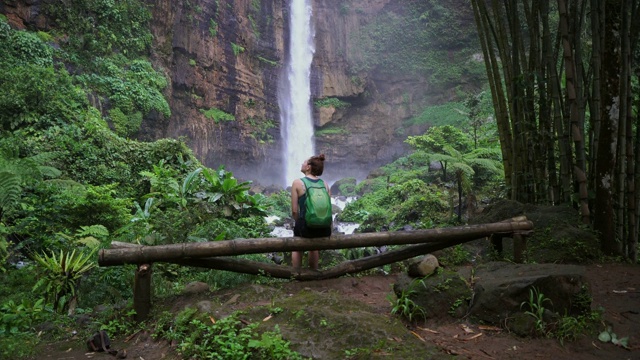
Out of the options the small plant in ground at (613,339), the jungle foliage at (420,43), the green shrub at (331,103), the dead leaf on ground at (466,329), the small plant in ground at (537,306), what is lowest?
the small plant in ground at (613,339)

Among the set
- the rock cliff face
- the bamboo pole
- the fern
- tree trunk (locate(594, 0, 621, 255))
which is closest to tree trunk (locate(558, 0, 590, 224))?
tree trunk (locate(594, 0, 621, 255))

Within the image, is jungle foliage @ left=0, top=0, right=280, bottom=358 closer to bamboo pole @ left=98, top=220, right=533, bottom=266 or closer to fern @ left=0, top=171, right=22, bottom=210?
fern @ left=0, top=171, right=22, bottom=210

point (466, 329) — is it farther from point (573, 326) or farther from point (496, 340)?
point (573, 326)

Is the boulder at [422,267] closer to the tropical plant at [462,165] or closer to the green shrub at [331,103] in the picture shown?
the tropical plant at [462,165]

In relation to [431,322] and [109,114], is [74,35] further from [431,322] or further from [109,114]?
[431,322]

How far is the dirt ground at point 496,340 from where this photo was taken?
2760 millimetres

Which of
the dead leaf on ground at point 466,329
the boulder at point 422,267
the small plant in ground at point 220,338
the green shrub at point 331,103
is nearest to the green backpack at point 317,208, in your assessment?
the boulder at point 422,267

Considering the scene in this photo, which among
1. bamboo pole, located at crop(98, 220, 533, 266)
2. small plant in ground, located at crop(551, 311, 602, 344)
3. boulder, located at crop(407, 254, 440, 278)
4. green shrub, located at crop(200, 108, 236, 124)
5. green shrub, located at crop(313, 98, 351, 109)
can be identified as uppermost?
green shrub, located at crop(313, 98, 351, 109)

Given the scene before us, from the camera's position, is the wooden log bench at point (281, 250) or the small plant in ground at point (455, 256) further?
the small plant in ground at point (455, 256)

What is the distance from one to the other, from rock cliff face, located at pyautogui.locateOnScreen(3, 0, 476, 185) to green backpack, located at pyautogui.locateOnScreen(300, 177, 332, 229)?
13.5m

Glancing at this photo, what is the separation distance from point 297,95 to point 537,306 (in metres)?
27.4

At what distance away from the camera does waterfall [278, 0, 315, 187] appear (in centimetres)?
2800

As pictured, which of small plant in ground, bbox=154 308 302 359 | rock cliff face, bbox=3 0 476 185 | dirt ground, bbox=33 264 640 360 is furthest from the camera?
rock cliff face, bbox=3 0 476 185

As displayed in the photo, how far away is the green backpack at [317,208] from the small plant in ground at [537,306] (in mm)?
1729
